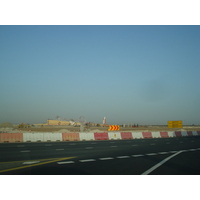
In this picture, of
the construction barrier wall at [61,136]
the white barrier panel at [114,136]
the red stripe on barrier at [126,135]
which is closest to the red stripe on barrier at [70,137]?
the construction barrier wall at [61,136]

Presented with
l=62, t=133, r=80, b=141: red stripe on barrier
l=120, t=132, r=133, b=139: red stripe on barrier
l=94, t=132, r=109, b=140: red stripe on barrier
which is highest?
l=120, t=132, r=133, b=139: red stripe on barrier

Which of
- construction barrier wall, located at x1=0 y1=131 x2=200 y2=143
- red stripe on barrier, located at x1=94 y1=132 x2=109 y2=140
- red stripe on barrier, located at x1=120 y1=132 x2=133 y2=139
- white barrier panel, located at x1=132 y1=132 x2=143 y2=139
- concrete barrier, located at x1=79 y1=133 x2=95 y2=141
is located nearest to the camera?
construction barrier wall, located at x1=0 y1=131 x2=200 y2=143

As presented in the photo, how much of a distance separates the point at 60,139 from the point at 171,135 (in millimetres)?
25095

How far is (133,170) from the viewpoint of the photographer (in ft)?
29.0

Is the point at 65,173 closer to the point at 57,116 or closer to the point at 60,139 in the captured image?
the point at 60,139

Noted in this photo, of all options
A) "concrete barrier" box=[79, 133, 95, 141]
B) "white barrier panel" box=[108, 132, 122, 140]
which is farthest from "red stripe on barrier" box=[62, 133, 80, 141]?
"white barrier panel" box=[108, 132, 122, 140]

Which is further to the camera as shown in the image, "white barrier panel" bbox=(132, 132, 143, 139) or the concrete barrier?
"white barrier panel" bbox=(132, 132, 143, 139)

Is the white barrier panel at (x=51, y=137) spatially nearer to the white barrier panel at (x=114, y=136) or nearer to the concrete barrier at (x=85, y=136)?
the concrete barrier at (x=85, y=136)

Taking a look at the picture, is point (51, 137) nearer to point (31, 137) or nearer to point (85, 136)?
point (31, 137)

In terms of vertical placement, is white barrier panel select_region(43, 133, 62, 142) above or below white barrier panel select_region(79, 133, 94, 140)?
below

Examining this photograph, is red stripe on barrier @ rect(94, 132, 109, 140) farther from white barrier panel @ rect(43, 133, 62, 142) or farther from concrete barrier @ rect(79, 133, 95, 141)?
white barrier panel @ rect(43, 133, 62, 142)

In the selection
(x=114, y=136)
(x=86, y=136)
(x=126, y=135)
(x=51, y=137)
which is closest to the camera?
(x=51, y=137)

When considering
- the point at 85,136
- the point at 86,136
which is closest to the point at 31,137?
the point at 85,136
